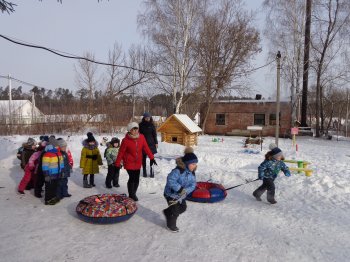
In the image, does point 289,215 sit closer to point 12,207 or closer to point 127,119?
A: point 12,207

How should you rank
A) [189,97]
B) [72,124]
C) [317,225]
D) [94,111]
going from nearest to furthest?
[317,225]
[72,124]
[94,111]
[189,97]

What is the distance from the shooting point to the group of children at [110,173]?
16.8 ft

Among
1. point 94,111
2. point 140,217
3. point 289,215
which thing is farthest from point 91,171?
point 94,111

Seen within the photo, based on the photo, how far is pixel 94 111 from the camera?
21.6 metres

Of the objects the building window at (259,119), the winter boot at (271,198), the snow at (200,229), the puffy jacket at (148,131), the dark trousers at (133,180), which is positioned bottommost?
the snow at (200,229)

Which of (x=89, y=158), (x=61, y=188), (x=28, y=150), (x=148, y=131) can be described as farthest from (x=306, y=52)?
(x=61, y=188)

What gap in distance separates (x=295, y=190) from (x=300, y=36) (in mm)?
21981

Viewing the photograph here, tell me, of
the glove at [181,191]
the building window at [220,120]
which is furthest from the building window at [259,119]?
the glove at [181,191]

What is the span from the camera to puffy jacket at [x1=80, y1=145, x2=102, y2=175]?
7.94m

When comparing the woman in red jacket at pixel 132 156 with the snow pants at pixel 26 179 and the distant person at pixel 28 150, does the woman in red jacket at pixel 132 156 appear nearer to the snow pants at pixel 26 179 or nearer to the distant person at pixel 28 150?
the snow pants at pixel 26 179

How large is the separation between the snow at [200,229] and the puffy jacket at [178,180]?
658 millimetres

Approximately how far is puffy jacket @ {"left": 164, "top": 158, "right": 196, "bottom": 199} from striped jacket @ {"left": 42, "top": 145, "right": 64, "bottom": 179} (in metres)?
2.59

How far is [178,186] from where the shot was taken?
5.04 m

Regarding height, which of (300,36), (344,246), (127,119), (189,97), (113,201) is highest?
(300,36)
